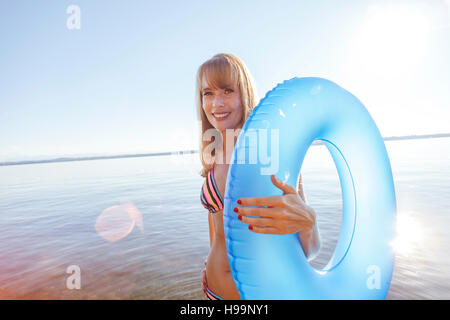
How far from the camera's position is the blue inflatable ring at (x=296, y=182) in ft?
3.42

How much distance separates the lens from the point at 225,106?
1672 mm

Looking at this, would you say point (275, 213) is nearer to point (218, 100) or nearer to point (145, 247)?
point (218, 100)

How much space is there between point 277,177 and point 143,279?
3514 millimetres

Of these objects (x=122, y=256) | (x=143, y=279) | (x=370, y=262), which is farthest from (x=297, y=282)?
(x=122, y=256)

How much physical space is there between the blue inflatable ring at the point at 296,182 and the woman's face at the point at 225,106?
0.51m

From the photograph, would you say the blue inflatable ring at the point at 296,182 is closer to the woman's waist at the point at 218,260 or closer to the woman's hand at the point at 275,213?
the woman's hand at the point at 275,213

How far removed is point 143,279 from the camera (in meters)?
3.73

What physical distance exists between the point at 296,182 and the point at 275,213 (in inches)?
8.4

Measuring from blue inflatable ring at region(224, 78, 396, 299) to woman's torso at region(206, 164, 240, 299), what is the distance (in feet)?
1.92

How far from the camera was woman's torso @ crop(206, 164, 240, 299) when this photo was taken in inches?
64.4

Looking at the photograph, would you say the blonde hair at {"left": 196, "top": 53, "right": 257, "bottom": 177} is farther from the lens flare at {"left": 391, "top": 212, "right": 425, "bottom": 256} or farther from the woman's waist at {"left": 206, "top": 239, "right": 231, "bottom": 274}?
the lens flare at {"left": 391, "top": 212, "right": 425, "bottom": 256}

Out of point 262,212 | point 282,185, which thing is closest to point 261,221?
point 262,212

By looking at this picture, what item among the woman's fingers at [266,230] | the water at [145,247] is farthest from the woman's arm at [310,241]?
the water at [145,247]

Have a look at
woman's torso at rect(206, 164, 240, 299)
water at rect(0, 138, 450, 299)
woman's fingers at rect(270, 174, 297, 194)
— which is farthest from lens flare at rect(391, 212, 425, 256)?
woman's fingers at rect(270, 174, 297, 194)
